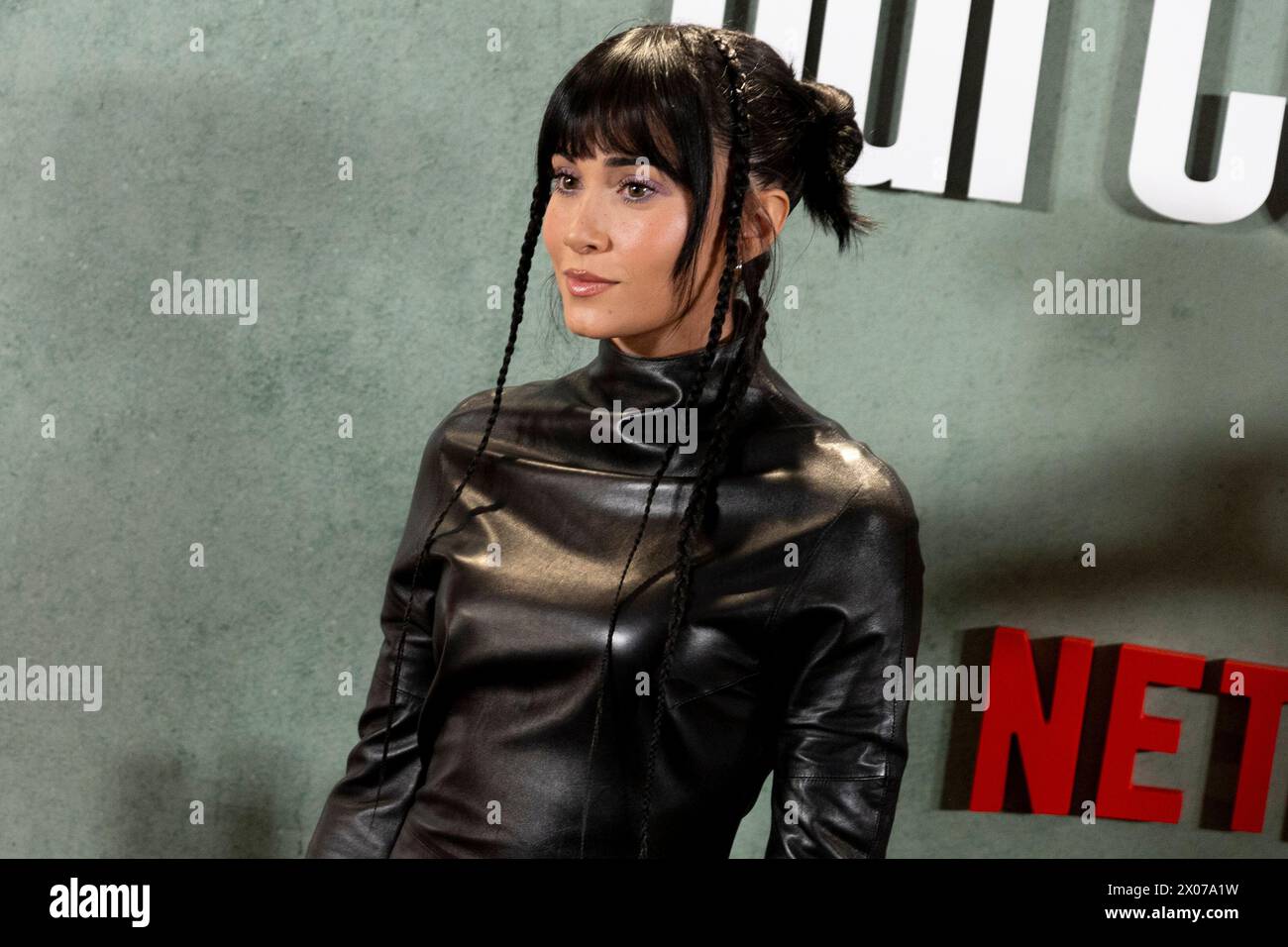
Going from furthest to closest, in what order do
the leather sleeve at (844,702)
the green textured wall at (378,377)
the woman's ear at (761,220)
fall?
the green textured wall at (378,377)
the woman's ear at (761,220)
the leather sleeve at (844,702)

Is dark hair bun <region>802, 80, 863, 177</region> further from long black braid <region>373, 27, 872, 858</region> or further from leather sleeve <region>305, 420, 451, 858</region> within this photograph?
leather sleeve <region>305, 420, 451, 858</region>

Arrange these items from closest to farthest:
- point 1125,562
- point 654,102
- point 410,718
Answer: point 654,102, point 410,718, point 1125,562

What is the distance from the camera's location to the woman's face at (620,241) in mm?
1638

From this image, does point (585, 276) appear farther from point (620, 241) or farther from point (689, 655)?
point (689, 655)

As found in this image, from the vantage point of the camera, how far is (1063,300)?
8.90 ft

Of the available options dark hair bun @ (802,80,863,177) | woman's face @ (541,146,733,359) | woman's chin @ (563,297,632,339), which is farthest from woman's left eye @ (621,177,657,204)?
dark hair bun @ (802,80,863,177)

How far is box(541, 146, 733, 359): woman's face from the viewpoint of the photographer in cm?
164

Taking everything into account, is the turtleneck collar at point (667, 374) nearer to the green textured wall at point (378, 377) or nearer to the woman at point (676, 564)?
the woman at point (676, 564)

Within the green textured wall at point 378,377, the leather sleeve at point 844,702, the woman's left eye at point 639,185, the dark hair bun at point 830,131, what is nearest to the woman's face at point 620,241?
the woman's left eye at point 639,185

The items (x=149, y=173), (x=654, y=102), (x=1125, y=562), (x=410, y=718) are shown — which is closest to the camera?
(x=654, y=102)
